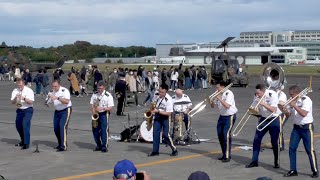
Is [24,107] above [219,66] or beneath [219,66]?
beneath

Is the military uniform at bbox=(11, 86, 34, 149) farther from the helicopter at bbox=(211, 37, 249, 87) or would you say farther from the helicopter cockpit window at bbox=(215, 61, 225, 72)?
the helicopter cockpit window at bbox=(215, 61, 225, 72)

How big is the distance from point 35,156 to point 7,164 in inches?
45.4

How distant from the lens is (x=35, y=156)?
46.4 ft

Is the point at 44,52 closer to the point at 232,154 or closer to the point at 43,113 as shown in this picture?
the point at 43,113

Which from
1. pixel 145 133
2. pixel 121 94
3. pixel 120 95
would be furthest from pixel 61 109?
pixel 121 94

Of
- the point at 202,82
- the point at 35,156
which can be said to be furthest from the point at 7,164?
the point at 202,82

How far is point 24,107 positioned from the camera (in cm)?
1522

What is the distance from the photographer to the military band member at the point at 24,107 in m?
15.0

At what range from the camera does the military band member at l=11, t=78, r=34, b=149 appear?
15.0 m

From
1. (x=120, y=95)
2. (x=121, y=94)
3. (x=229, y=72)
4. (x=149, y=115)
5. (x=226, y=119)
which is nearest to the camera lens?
(x=226, y=119)


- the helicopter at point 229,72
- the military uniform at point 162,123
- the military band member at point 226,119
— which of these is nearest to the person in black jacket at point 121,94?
the military uniform at point 162,123

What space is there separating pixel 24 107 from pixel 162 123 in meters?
3.60

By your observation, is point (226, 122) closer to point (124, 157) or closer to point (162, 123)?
point (162, 123)

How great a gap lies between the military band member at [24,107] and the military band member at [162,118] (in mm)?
3221
